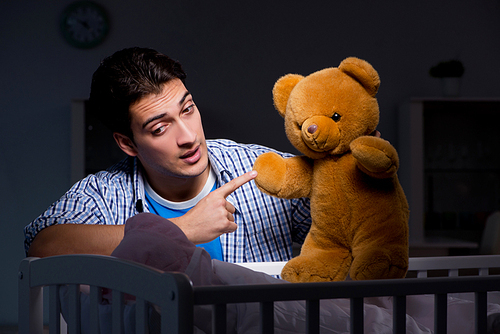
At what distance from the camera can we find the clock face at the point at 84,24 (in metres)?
2.95

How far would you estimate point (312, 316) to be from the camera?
1.93ft

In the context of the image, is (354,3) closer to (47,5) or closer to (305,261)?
(47,5)

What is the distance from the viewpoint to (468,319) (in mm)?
859

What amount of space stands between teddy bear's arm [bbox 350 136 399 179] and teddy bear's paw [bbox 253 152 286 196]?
167 mm

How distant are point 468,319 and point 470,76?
267 cm

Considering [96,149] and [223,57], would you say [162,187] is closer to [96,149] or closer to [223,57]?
[96,149]

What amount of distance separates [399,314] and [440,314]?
0.21ft

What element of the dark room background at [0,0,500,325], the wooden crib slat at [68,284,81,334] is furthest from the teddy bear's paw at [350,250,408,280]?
the dark room background at [0,0,500,325]

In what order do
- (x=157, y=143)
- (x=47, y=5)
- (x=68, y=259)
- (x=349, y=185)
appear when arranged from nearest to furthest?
(x=68, y=259) → (x=349, y=185) → (x=157, y=143) → (x=47, y=5)

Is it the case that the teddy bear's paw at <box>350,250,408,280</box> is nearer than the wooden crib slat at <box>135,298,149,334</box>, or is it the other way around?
the wooden crib slat at <box>135,298,149,334</box>

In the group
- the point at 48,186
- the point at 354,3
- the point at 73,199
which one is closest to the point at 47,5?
the point at 48,186

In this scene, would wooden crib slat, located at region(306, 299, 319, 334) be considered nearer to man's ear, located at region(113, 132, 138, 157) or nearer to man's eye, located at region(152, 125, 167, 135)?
man's eye, located at region(152, 125, 167, 135)

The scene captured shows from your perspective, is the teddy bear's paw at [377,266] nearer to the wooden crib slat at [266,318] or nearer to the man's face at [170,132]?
the wooden crib slat at [266,318]

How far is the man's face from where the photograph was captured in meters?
1.15
